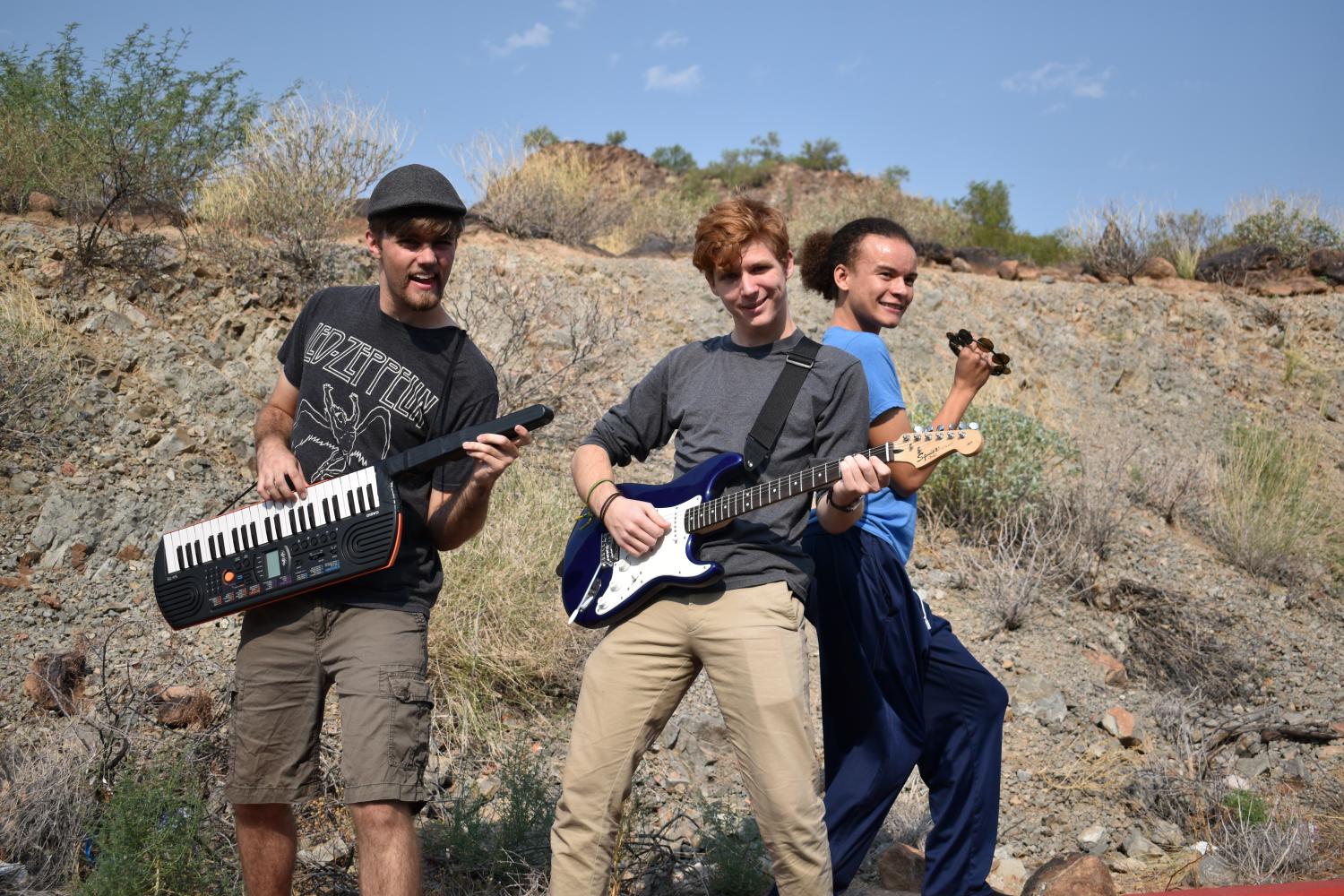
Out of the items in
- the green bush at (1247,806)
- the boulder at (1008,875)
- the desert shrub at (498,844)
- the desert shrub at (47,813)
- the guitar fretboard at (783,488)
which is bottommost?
the boulder at (1008,875)

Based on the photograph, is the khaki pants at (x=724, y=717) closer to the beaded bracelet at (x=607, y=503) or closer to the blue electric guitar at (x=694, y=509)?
the blue electric guitar at (x=694, y=509)

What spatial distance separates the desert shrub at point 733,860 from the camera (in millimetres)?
3762

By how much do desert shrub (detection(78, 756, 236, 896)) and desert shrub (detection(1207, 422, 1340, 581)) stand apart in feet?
24.8

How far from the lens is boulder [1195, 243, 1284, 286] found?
13477 millimetres

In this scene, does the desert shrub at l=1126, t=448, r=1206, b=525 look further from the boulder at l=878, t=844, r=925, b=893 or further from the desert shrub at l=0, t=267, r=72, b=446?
the desert shrub at l=0, t=267, r=72, b=446

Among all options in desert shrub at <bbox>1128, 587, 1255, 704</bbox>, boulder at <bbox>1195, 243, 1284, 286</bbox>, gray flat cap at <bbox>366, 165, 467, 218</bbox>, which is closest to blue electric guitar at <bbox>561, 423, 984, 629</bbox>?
gray flat cap at <bbox>366, 165, 467, 218</bbox>

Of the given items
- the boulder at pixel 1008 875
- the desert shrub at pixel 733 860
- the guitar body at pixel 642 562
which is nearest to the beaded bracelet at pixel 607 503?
the guitar body at pixel 642 562

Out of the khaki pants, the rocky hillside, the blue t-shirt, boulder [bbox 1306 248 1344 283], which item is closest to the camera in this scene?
the khaki pants

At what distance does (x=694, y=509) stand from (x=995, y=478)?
546 cm

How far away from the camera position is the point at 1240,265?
13.5 m

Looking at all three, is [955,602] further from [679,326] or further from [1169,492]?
[679,326]

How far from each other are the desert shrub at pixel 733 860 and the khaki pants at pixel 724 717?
112 cm

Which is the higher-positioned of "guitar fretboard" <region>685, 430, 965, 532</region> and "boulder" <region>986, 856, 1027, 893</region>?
"guitar fretboard" <region>685, 430, 965, 532</region>

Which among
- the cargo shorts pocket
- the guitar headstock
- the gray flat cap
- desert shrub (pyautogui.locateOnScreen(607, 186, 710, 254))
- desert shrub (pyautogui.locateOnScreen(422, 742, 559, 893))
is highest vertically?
desert shrub (pyautogui.locateOnScreen(607, 186, 710, 254))
